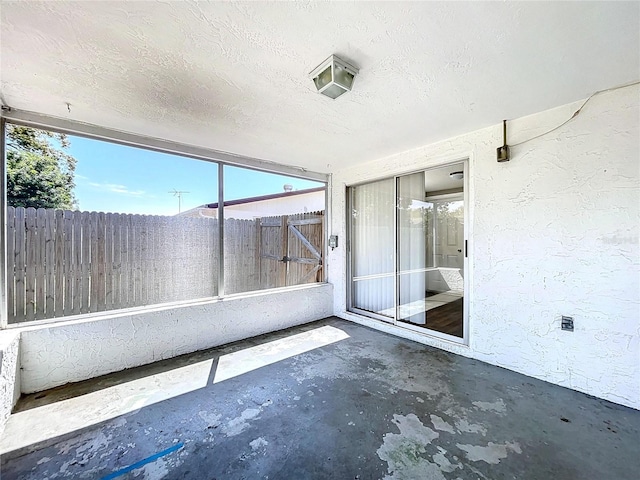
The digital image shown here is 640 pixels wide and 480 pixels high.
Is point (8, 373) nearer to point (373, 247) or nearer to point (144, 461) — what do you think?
point (144, 461)

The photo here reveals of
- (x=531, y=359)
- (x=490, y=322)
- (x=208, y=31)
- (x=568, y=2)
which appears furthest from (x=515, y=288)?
(x=208, y=31)

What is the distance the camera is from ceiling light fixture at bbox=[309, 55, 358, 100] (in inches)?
67.9

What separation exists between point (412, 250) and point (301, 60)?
2.70 metres

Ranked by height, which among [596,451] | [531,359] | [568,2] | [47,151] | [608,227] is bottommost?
[596,451]

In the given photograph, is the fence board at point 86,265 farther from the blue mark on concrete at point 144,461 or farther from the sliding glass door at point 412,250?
the sliding glass door at point 412,250

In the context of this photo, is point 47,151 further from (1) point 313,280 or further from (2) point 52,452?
(1) point 313,280

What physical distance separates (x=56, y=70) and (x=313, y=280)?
3715mm

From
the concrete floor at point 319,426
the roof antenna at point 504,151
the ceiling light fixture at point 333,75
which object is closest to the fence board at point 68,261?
the concrete floor at point 319,426

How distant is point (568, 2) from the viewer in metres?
1.31

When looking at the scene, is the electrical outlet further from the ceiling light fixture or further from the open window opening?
the open window opening

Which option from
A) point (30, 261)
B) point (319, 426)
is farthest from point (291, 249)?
point (30, 261)

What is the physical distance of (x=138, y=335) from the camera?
277cm

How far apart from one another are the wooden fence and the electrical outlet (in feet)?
11.0

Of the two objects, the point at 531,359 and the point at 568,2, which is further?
the point at 531,359
